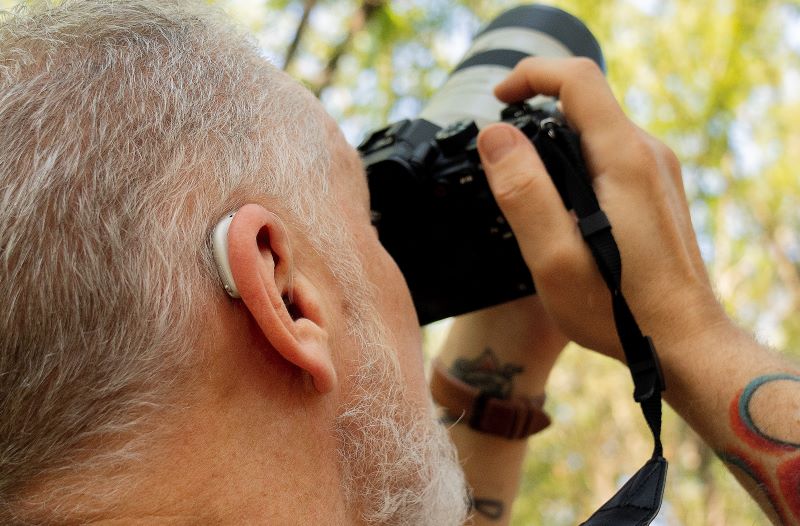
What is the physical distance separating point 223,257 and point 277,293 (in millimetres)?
92

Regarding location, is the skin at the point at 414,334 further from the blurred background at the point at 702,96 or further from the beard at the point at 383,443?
the blurred background at the point at 702,96

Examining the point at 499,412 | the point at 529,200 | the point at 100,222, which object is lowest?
the point at 499,412

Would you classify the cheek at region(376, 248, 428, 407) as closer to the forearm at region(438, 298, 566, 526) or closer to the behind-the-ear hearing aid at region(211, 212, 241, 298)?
the behind-the-ear hearing aid at region(211, 212, 241, 298)

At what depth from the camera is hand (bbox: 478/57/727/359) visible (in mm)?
1464

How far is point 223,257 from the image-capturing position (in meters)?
1.12

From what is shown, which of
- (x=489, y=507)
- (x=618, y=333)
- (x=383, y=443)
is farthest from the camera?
(x=489, y=507)

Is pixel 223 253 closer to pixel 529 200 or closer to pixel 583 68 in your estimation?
pixel 529 200

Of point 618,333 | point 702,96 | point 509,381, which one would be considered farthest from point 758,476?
point 702,96

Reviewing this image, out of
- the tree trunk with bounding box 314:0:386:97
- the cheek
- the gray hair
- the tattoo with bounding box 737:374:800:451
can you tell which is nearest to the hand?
the tattoo with bounding box 737:374:800:451

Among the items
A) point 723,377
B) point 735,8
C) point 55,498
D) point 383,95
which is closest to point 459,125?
point 723,377

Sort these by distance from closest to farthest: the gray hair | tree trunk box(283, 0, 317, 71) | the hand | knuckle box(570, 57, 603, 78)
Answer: the gray hair → the hand → knuckle box(570, 57, 603, 78) → tree trunk box(283, 0, 317, 71)

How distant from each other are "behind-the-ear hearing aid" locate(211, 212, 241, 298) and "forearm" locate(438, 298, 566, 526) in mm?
1020

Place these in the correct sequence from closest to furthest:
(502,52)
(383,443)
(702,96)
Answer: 1. (383,443)
2. (502,52)
3. (702,96)

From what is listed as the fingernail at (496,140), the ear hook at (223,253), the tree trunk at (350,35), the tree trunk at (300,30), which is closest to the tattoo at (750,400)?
the fingernail at (496,140)
